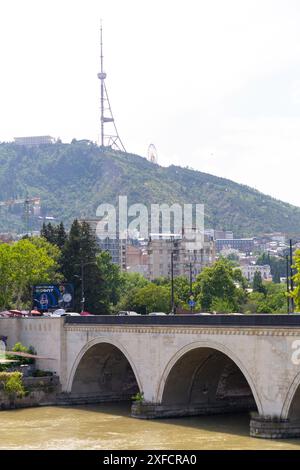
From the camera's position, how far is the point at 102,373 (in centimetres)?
7506

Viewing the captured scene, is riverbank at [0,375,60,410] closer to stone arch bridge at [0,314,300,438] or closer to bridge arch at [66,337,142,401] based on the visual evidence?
stone arch bridge at [0,314,300,438]

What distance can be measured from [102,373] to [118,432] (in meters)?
17.2

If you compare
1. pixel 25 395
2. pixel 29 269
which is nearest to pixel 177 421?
pixel 25 395

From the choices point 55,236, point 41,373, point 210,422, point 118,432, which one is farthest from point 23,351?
point 55,236

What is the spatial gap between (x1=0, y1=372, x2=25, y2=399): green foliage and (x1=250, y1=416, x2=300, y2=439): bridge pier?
2214cm

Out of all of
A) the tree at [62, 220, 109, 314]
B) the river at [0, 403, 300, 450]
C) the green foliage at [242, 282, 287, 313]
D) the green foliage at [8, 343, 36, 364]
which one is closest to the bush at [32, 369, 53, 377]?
the green foliage at [8, 343, 36, 364]

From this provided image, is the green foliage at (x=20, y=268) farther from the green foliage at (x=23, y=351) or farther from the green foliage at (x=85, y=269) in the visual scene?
the green foliage at (x=23, y=351)

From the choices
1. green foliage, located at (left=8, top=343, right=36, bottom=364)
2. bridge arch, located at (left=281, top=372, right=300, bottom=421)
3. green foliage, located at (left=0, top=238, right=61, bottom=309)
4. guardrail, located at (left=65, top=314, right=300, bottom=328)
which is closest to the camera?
bridge arch, located at (left=281, top=372, right=300, bottom=421)

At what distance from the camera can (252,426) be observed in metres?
53.6

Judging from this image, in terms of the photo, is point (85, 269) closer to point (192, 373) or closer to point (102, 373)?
point (102, 373)

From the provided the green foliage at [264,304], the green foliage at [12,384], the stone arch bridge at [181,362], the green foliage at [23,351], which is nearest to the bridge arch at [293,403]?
the stone arch bridge at [181,362]

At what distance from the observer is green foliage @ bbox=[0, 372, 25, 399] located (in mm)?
70750

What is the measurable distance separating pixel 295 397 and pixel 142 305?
207 ft
